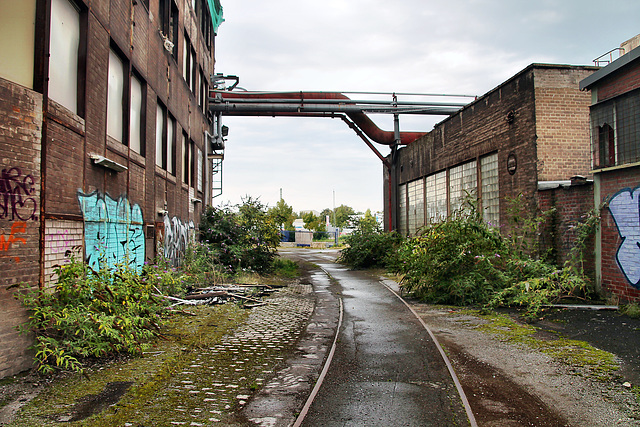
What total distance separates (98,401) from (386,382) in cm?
302

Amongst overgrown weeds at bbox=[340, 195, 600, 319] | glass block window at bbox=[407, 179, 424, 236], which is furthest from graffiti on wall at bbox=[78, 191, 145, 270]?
glass block window at bbox=[407, 179, 424, 236]

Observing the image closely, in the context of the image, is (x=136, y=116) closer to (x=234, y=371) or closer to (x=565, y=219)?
(x=234, y=371)

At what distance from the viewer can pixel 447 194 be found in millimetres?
17469

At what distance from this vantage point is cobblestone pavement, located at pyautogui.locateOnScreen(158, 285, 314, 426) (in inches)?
167

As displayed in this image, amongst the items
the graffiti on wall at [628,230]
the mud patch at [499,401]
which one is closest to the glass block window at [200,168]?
the graffiti on wall at [628,230]

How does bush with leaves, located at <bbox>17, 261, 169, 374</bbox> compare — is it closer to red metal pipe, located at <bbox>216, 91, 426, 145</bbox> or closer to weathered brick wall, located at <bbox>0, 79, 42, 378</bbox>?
weathered brick wall, located at <bbox>0, 79, 42, 378</bbox>

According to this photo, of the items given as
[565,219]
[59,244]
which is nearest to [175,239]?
[59,244]

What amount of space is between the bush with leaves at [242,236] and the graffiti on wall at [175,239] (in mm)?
910

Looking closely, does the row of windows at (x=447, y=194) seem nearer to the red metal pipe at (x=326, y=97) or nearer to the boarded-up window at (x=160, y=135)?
the red metal pipe at (x=326, y=97)

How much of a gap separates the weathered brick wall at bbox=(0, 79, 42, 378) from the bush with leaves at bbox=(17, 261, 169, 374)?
6.5 inches

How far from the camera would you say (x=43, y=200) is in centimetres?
560

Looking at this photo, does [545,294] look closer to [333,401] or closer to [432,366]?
[432,366]

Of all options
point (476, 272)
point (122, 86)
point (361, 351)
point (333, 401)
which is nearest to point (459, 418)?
point (333, 401)

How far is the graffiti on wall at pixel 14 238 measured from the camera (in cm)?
502
